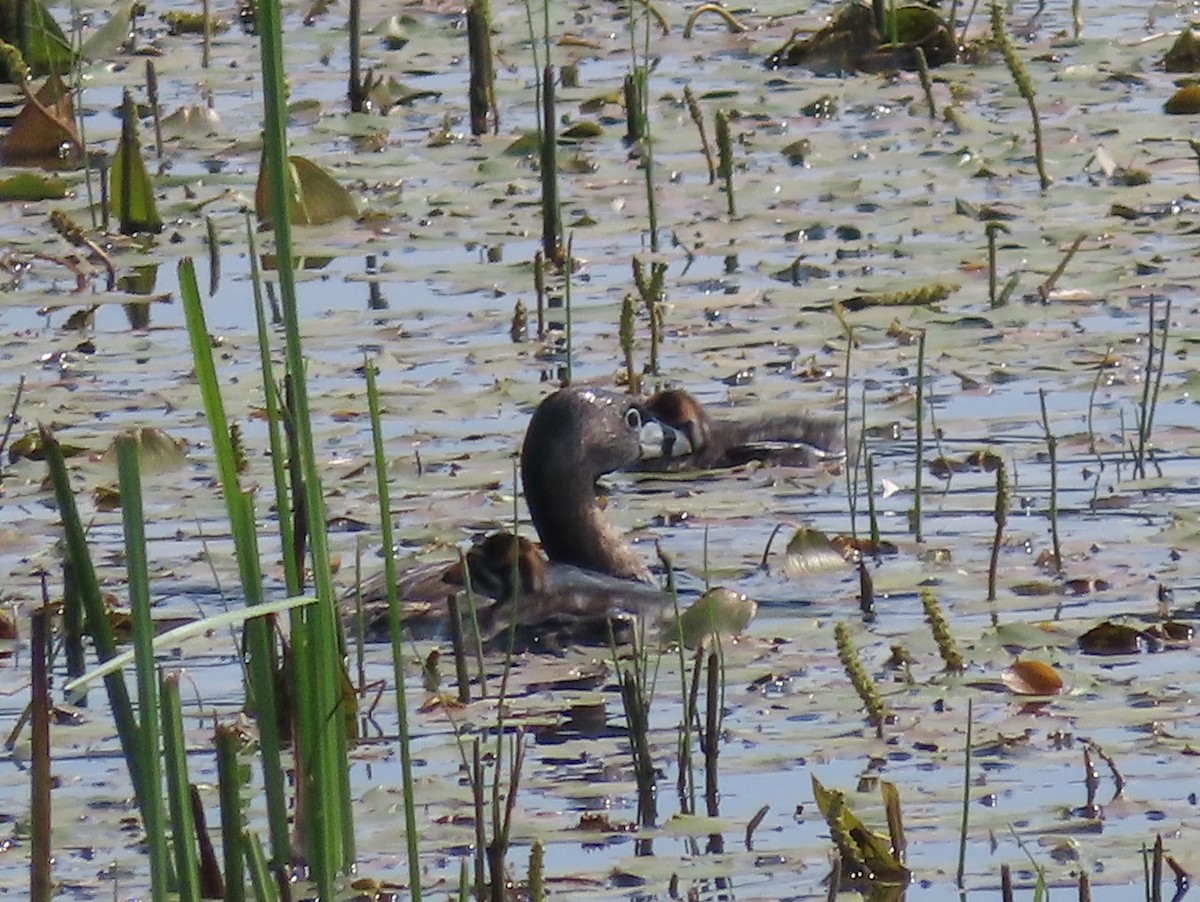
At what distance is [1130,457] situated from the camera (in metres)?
7.09

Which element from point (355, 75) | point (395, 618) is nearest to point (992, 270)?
point (355, 75)

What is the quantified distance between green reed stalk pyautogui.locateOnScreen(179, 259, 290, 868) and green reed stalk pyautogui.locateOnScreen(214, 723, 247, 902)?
22cm

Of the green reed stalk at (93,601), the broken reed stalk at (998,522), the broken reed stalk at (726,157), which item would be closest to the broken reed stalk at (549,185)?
the broken reed stalk at (726,157)

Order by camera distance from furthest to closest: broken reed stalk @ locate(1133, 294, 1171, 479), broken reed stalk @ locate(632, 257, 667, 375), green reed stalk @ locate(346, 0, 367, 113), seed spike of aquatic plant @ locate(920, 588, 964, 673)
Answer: green reed stalk @ locate(346, 0, 367, 113), broken reed stalk @ locate(632, 257, 667, 375), broken reed stalk @ locate(1133, 294, 1171, 479), seed spike of aquatic plant @ locate(920, 588, 964, 673)

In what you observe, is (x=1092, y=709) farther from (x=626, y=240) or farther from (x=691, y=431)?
(x=626, y=240)

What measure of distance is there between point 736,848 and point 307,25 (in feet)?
30.1

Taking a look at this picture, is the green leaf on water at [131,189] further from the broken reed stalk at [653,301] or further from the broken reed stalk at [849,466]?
the broken reed stalk at [849,466]

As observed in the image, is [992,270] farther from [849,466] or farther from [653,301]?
[849,466]


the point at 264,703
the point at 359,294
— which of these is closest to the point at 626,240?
the point at 359,294

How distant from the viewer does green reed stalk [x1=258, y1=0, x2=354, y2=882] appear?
139 inches

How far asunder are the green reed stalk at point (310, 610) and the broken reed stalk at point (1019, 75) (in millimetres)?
4900

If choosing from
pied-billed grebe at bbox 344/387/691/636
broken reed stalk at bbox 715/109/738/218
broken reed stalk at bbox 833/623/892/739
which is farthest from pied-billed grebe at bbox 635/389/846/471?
broken reed stalk at bbox 833/623/892/739

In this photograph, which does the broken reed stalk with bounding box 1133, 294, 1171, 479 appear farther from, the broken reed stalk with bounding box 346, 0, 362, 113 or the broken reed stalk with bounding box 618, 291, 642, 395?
the broken reed stalk with bounding box 346, 0, 362, 113

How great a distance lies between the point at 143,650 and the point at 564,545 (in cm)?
382
